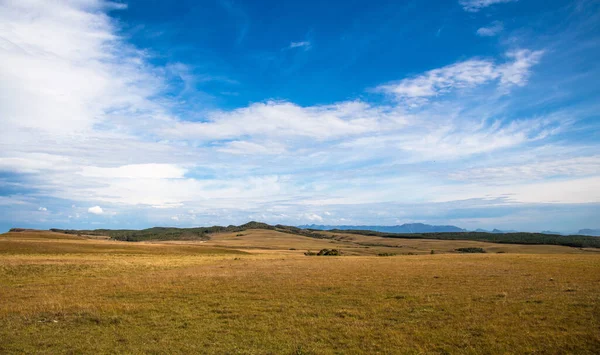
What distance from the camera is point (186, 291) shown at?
25.5 metres

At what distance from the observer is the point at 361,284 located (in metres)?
27.2

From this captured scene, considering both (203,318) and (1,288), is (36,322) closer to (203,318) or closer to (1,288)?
(203,318)

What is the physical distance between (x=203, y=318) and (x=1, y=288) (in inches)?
785

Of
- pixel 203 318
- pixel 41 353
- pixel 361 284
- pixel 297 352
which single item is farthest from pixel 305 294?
pixel 41 353

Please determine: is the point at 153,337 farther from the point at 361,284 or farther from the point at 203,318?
the point at 361,284

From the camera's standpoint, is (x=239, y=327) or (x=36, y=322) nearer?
(x=239, y=327)

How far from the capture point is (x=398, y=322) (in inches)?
649

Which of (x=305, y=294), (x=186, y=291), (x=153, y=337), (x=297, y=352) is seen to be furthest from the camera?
(x=186, y=291)

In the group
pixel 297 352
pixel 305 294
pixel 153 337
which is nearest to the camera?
pixel 297 352

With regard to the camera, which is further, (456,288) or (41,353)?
(456,288)

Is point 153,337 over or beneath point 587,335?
beneath

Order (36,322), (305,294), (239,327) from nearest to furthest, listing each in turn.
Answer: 1. (239,327)
2. (36,322)
3. (305,294)

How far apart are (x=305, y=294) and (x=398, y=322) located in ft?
27.6

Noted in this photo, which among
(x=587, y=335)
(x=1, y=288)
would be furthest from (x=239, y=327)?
(x=1, y=288)
